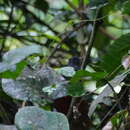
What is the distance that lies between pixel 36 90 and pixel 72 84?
0.29 feet

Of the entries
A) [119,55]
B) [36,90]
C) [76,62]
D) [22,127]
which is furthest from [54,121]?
[76,62]

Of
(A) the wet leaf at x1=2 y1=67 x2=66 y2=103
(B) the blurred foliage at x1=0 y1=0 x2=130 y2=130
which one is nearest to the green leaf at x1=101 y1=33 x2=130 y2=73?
(B) the blurred foliage at x1=0 y1=0 x2=130 y2=130

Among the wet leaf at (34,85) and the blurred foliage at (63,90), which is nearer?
the blurred foliage at (63,90)

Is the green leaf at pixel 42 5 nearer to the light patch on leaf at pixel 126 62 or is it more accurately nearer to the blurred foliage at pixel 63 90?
the blurred foliage at pixel 63 90

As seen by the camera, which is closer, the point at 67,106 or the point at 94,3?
the point at 67,106

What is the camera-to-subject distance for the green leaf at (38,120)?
1.90 feet

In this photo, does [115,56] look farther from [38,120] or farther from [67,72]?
[38,120]

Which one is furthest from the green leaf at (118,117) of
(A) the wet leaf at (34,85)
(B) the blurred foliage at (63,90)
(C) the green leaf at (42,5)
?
(C) the green leaf at (42,5)

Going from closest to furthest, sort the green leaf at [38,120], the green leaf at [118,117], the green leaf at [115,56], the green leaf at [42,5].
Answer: the green leaf at [38,120]
the green leaf at [118,117]
the green leaf at [115,56]
the green leaf at [42,5]

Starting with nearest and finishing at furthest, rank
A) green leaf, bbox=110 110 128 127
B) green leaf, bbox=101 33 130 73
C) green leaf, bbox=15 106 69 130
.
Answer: green leaf, bbox=15 106 69 130 < green leaf, bbox=110 110 128 127 < green leaf, bbox=101 33 130 73

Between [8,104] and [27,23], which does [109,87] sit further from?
[27,23]

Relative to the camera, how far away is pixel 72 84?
0.74 meters

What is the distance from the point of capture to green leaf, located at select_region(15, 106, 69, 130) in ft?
1.90

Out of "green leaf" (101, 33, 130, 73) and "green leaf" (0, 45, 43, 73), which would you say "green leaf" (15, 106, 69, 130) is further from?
"green leaf" (101, 33, 130, 73)
